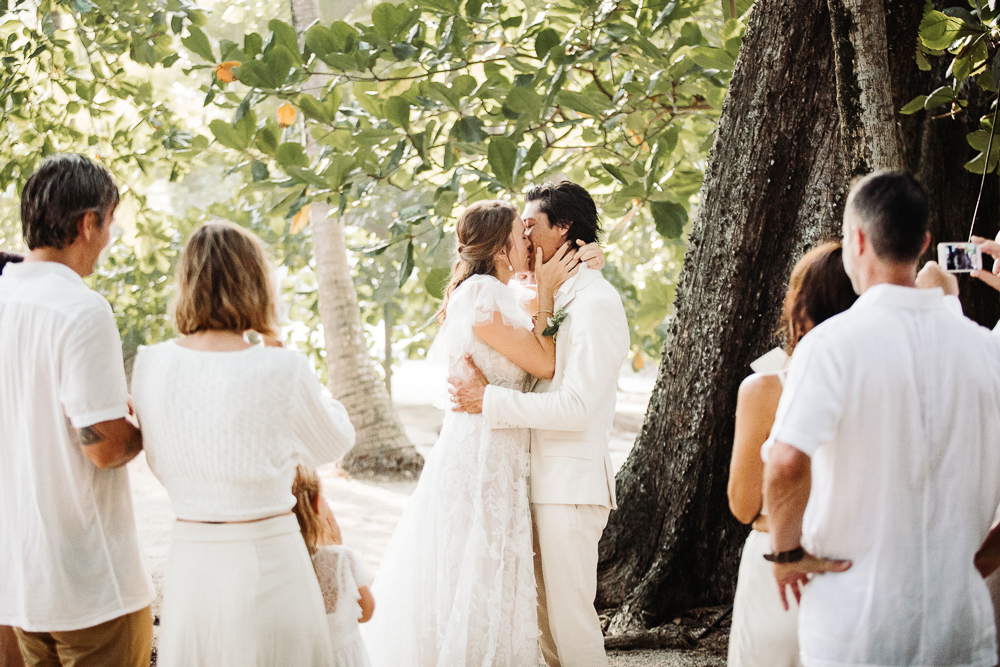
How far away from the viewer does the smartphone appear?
2637mm

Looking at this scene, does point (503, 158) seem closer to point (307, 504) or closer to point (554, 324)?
point (554, 324)

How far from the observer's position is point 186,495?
214 centimetres

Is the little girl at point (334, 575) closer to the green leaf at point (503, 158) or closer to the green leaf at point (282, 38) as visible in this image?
the green leaf at point (503, 158)

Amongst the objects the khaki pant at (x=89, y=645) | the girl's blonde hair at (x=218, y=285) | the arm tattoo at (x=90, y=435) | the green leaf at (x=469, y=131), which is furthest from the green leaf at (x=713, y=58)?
the khaki pant at (x=89, y=645)

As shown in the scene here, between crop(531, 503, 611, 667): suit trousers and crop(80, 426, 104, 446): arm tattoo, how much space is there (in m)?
1.58

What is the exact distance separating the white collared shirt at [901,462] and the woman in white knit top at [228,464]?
1.21 m

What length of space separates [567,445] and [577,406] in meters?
0.20

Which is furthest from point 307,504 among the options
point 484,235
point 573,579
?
point 484,235

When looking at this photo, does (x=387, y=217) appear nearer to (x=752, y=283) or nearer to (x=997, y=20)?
(x=752, y=283)

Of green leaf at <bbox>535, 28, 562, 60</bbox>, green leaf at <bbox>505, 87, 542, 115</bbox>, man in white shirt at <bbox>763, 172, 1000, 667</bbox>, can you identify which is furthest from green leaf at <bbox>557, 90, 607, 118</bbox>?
man in white shirt at <bbox>763, 172, 1000, 667</bbox>

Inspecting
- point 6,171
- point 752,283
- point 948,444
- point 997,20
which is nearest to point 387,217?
point 6,171

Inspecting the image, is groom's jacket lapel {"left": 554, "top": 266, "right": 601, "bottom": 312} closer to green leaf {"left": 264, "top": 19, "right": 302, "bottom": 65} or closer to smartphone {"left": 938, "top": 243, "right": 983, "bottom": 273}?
smartphone {"left": 938, "top": 243, "right": 983, "bottom": 273}

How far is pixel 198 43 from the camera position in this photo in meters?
4.14

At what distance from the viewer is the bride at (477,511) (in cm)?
310
